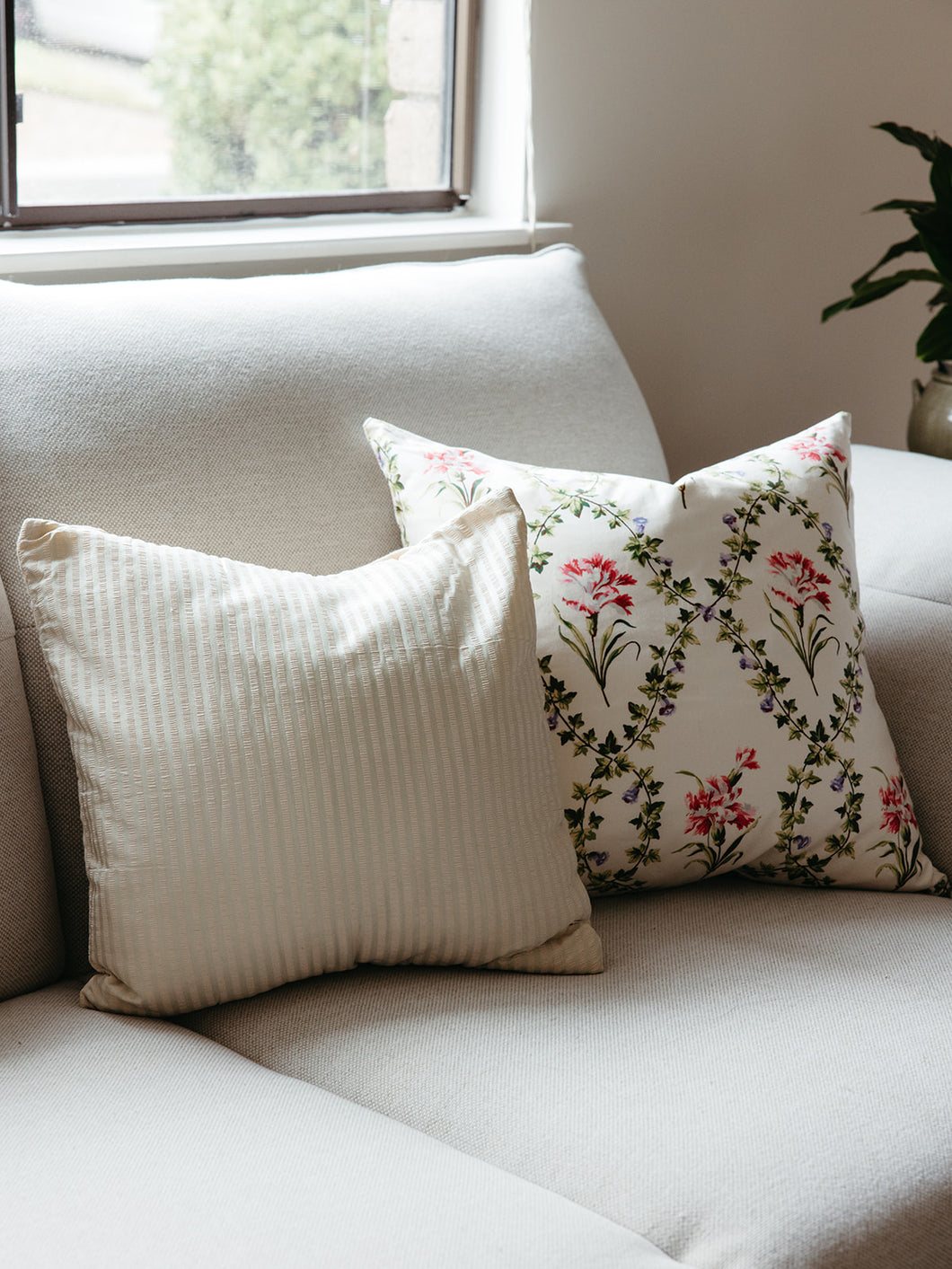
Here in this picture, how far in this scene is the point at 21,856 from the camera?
0.96 meters

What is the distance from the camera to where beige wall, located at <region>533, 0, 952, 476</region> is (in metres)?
1.81

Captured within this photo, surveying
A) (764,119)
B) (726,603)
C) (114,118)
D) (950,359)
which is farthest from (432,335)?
(764,119)

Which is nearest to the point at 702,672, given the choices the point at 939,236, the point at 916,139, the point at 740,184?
the point at 939,236

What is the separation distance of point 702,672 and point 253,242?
2.62ft

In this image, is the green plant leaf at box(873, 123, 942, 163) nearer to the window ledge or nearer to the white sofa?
the window ledge

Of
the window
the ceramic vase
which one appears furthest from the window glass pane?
the ceramic vase

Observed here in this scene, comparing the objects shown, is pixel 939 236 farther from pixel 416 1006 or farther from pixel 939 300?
pixel 416 1006

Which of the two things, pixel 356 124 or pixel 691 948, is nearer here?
pixel 691 948

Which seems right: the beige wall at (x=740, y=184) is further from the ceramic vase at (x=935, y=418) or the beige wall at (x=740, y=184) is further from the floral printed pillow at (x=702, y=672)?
the floral printed pillow at (x=702, y=672)

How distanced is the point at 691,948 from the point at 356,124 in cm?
123

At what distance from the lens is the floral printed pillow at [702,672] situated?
3.50 ft

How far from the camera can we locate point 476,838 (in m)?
0.95

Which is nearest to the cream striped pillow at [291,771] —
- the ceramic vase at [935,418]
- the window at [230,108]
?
the window at [230,108]

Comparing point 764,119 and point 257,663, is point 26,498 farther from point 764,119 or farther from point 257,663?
point 764,119
